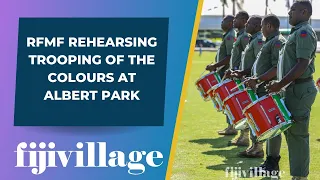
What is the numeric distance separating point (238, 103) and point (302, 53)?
1.34m

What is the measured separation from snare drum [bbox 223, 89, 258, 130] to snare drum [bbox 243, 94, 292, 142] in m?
0.90

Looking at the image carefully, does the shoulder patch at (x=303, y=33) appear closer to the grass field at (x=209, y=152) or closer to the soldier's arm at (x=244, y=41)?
the grass field at (x=209, y=152)

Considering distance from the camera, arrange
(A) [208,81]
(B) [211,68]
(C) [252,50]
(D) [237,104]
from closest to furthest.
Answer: (D) [237,104] < (C) [252,50] < (A) [208,81] < (B) [211,68]

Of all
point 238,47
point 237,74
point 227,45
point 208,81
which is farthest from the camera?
point 227,45

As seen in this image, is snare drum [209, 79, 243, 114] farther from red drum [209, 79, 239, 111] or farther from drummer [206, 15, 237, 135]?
drummer [206, 15, 237, 135]

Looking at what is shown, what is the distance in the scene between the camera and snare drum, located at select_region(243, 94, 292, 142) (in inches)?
245

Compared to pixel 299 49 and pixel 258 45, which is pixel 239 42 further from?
pixel 299 49

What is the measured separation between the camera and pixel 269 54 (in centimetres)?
732

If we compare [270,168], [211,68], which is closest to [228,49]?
[211,68]

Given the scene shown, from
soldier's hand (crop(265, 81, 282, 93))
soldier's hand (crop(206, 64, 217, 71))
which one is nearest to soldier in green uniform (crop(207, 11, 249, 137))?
soldier's hand (crop(206, 64, 217, 71))

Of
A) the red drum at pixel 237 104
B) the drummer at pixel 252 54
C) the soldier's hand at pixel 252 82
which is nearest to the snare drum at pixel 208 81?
the drummer at pixel 252 54

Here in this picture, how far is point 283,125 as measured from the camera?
6.20 m

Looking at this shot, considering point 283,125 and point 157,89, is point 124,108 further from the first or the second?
point 283,125

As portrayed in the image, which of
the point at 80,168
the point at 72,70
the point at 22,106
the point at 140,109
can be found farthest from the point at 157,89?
the point at 80,168
